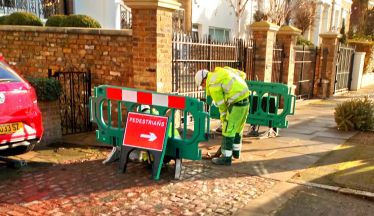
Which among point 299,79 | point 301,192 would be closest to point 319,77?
point 299,79

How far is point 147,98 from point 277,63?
7.43 metres

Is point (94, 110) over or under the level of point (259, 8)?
under

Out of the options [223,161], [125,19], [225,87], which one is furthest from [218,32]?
[223,161]

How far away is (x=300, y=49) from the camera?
12242 mm

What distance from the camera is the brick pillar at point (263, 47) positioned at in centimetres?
971

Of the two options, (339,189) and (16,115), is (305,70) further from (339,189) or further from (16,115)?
(16,115)

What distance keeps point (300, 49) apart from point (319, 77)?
7.57ft

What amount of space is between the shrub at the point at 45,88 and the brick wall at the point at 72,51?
1357 millimetres

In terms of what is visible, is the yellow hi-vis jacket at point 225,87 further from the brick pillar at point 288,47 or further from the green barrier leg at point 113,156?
the brick pillar at point 288,47

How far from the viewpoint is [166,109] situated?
4.63 meters

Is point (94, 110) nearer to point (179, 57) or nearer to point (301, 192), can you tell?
point (179, 57)

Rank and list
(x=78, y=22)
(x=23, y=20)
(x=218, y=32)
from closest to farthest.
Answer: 1. (x=78, y=22)
2. (x=23, y=20)
3. (x=218, y=32)

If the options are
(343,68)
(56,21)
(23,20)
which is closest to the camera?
(56,21)

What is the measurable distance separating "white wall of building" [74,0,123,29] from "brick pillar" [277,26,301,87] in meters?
6.03
